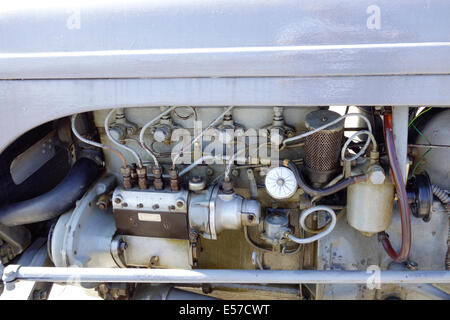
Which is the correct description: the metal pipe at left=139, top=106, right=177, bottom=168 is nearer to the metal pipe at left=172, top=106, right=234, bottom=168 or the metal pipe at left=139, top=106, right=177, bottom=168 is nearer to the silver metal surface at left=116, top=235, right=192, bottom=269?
the metal pipe at left=172, top=106, right=234, bottom=168

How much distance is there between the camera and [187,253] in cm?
194

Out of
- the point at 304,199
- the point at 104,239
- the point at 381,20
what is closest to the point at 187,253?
the point at 104,239

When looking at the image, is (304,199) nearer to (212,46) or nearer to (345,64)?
(345,64)

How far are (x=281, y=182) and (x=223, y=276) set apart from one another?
0.44 m

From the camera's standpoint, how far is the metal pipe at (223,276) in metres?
1.56

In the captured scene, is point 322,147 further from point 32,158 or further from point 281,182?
point 32,158

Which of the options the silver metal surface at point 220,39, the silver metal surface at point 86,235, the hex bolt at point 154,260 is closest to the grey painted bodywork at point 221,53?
the silver metal surface at point 220,39

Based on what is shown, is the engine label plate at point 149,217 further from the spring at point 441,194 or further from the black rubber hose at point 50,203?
the spring at point 441,194

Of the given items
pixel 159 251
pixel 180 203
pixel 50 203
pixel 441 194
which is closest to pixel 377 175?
pixel 441 194

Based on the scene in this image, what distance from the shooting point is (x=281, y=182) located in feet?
5.33

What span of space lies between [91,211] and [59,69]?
0.72 m

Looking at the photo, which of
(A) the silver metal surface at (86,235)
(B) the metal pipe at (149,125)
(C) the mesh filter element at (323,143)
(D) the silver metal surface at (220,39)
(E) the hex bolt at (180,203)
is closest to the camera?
(D) the silver metal surface at (220,39)

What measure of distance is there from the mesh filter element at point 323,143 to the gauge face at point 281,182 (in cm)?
11

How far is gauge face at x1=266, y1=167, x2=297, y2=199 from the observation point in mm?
1625
